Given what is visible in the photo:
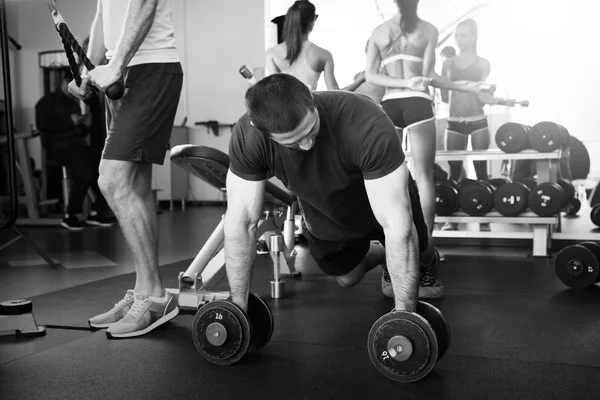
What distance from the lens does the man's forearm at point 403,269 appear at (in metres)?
1.41

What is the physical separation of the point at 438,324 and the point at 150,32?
4.02 feet

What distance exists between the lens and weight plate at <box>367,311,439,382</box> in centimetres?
133

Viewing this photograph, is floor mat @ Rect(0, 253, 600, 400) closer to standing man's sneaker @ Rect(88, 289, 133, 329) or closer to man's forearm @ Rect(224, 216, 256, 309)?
standing man's sneaker @ Rect(88, 289, 133, 329)

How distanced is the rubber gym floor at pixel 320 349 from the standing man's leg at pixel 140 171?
8 cm

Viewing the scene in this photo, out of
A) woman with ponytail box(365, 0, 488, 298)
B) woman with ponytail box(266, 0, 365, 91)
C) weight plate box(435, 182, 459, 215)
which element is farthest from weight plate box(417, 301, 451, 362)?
weight plate box(435, 182, 459, 215)

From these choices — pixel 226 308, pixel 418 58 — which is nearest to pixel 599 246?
pixel 418 58

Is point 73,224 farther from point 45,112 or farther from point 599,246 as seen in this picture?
point 599,246

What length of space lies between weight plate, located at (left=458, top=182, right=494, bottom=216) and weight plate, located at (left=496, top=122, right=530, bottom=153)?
0.86 feet

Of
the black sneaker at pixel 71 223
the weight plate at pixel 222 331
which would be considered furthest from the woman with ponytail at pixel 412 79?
the black sneaker at pixel 71 223

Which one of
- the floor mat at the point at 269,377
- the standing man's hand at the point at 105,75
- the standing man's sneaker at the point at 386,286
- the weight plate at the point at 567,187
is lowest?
the standing man's sneaker at the point at 386,286

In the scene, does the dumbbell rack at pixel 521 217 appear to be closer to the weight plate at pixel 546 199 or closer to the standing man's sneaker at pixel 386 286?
the weight plate at pixel 546 199

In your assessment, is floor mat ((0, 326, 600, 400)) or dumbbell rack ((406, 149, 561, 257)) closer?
floor mat ((0, 326, 600, 400))

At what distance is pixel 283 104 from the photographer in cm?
129

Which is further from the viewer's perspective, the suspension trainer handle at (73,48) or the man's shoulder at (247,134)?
the suspension trainer handle at (73,48)
